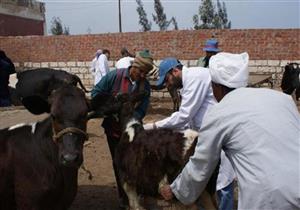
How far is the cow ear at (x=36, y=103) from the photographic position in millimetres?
3949

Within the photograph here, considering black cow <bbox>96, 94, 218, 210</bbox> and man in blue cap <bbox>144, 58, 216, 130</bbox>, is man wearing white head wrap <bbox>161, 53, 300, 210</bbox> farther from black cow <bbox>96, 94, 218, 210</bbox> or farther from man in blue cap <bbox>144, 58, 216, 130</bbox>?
man in blue cap <bbox>144, 58, 216, 130</bbox>

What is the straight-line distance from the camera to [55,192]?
146 inches

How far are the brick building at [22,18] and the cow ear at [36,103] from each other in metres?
21.4

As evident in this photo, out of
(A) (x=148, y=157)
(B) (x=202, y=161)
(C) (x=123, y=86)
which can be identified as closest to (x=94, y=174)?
(C) (x=123, y=86)

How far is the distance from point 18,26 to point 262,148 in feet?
82.8

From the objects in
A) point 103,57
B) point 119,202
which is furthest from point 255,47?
point 119,202

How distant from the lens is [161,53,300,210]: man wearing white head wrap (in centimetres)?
241

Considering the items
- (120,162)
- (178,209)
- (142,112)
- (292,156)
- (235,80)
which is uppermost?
(235,80)

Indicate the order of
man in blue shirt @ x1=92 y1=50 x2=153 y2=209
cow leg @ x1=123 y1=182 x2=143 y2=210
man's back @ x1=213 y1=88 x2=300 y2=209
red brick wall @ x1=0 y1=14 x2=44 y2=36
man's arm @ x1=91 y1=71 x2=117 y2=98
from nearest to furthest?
1. man's back @ x1=213 y1=88 x2=300 y2=209
2. cow leg @ x1=123 y1=182 x2=143 y2=210
3. man in blue shirt @ x1=92 y1=50 x2=153 y2=209
4. man's arm @ x1=91 y1=71 x2=117 y2=98
5. red brick wall @ x1=0 y1=14 x2=44 y2=36

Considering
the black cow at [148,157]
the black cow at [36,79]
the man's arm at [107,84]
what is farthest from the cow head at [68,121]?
the black cow at [36,79]

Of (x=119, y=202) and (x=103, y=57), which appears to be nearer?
(x=119, y=202)

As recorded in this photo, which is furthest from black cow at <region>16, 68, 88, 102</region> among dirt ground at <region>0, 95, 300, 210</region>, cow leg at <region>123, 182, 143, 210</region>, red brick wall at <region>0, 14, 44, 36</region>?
red brick wall at <region>0, 14, 44, 36</region>

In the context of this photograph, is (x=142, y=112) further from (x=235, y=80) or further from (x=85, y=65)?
(x=85, y=65)

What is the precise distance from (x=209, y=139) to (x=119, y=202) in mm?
3610
